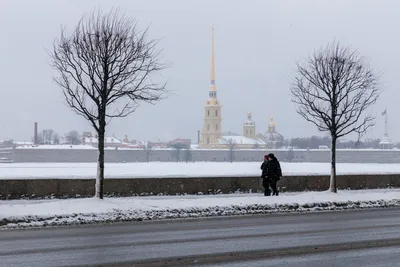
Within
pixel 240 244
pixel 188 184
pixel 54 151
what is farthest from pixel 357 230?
pixel 54 151

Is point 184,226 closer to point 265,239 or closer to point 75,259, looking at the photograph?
point 265,239

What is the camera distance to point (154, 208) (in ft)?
59.5

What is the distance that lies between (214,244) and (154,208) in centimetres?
655

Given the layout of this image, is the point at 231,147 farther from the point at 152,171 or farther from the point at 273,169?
the point at 273,169

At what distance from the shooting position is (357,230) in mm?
14102

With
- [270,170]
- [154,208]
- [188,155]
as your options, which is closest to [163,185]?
[270,170]

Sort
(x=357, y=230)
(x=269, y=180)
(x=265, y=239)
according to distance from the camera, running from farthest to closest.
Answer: (x=269, y=180), (x=357, y=230), (x=265, y=239)

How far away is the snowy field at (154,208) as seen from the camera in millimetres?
15906

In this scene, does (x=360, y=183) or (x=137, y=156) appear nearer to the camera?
(x=360, y=183)

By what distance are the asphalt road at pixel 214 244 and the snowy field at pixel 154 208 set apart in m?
1.14

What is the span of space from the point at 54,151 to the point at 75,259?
452ft

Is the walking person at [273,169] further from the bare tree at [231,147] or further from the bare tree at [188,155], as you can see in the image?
the bare tree at [231,147]

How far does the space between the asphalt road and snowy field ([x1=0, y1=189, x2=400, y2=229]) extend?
3.73 feet

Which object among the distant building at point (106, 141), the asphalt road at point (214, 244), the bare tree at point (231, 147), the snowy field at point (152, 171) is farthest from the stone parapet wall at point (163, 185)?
the distant building at point (106, 141)
